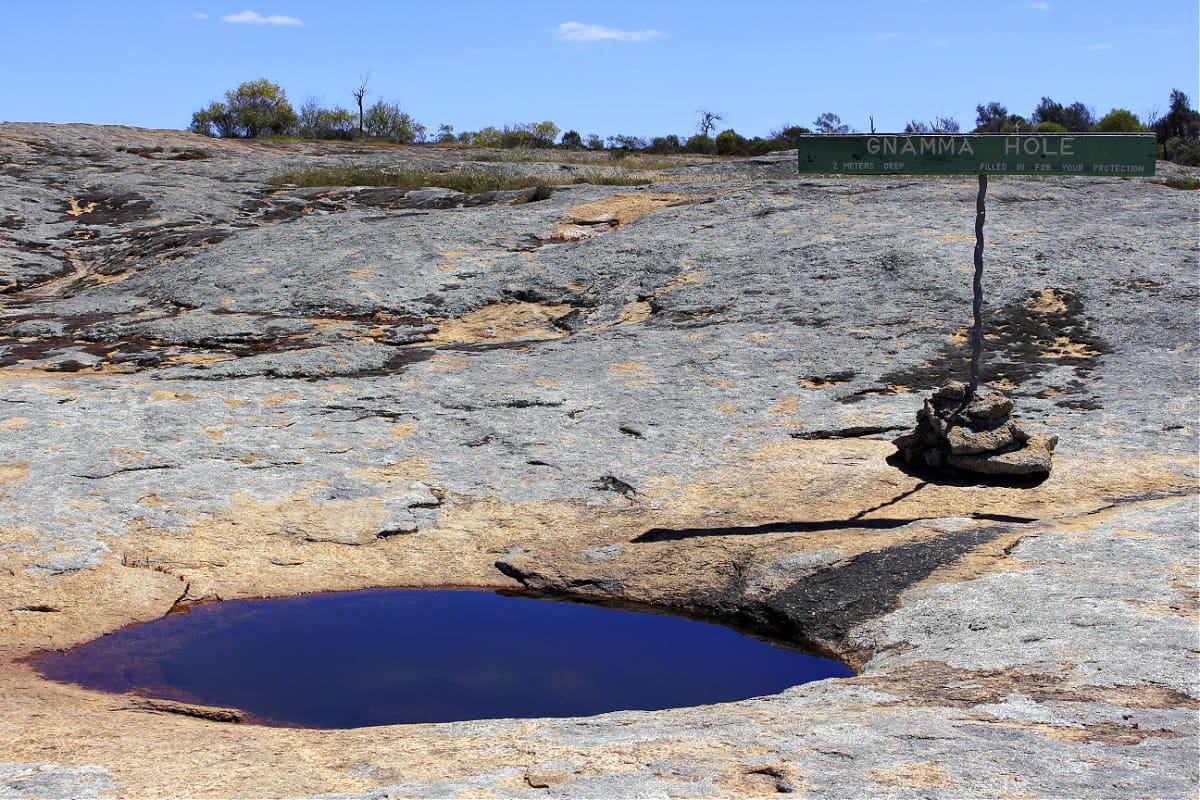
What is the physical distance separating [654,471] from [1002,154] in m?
2.79

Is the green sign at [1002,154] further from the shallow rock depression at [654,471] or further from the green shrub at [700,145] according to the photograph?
the green shrub at [700,145]

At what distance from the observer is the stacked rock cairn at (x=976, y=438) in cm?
646

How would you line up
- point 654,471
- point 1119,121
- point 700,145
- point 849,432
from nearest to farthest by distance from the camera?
point 654,471
point 849,432
point 1119,121
point 700,145

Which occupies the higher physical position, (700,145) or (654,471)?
(700,145)

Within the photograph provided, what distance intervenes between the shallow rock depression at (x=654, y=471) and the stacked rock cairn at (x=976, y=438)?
3.9 inches

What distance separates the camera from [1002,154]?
20.7 feet

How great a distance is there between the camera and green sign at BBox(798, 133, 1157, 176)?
20.5 ft

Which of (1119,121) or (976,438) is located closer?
(976,438)

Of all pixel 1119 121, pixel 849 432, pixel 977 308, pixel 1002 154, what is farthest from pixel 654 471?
pixel 1119 121

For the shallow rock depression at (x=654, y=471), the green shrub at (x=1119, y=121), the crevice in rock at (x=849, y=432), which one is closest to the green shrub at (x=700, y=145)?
the green shrub at (x=1119, y=121)

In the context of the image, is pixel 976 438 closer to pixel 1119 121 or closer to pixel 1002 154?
pixel 1002 154

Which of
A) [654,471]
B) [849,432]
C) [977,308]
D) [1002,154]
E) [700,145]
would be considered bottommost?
[654,471]

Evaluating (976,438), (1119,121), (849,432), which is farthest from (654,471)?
(1119,121)

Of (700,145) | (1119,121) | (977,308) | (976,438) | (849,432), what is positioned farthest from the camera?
(700,145)
